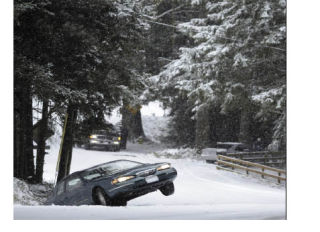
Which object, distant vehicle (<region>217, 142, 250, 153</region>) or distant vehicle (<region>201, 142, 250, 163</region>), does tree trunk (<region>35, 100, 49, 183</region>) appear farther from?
distant vehicle (<region>217, 142, 250, 153</region>)

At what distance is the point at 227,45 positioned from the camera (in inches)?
320

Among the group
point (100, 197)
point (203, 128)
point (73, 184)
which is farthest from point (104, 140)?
point (203, 128)

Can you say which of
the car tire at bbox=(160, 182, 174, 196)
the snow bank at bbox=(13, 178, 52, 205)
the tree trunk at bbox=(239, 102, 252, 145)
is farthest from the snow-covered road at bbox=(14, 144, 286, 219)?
the tree trunk at bbox=(239, 102, 252, 145)

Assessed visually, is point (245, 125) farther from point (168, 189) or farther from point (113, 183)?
point (113, 183)

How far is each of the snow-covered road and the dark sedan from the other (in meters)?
0.12

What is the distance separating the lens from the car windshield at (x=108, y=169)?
6785mm

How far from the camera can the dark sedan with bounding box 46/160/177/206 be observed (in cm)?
653

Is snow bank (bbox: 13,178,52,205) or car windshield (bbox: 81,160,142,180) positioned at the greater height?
car windshield (bbox: 81,160,142,180)

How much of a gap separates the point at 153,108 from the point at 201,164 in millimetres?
1197

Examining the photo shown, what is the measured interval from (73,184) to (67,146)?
64cm

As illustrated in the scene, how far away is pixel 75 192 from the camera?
682 centimetres
